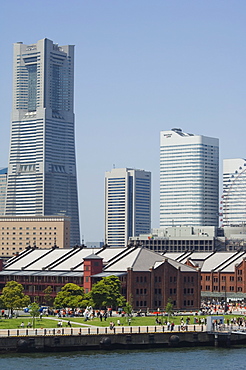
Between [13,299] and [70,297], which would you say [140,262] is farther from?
[13,299]

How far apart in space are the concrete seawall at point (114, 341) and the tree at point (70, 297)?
31.7 m

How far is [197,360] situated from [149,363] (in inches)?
285

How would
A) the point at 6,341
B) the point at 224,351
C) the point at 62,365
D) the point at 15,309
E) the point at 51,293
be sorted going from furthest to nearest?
the point at 51,293 < the point at 15,309 < the point at 224,351 < the point at 6,341 < the point at 62,365

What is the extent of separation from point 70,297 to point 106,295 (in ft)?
22.2

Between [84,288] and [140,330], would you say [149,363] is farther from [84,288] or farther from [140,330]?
[84,288]

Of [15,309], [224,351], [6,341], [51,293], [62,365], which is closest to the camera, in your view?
[62,365]

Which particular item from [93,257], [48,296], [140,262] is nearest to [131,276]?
[140,262]

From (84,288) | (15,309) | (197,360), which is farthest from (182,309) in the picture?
(197,360)

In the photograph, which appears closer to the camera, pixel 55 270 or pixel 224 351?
pixel 224 351

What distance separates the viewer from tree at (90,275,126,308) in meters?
147

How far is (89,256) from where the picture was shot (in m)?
163

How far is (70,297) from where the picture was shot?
489ft

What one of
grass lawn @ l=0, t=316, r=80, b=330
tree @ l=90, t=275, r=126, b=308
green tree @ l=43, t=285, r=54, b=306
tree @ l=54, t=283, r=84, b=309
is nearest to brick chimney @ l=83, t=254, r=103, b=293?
tree @ l=54, t=283, r=84, b=309

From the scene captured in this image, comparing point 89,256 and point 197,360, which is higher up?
point 89,256
